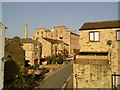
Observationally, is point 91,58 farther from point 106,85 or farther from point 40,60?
point 40,60

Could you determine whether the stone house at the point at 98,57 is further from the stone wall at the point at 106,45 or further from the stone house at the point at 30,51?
the stone house at the point at 30,51

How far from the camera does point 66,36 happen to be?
4947cm

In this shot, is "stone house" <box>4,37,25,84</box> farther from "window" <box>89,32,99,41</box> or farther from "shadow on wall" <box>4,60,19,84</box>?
"window" <box>89,32,99,41</box>

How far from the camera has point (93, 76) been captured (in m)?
10.9

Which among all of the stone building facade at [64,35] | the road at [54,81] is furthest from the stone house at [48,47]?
the road at [54,81]

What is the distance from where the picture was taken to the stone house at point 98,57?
10773 mm

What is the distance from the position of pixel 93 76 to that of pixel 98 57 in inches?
86.9

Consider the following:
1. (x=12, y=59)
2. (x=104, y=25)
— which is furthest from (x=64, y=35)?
(x=104, y=25)

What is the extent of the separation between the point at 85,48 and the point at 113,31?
3.59m

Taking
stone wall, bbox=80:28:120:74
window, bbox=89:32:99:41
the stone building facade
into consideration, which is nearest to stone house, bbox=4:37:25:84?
stone wall, bbox=80:28:120:74

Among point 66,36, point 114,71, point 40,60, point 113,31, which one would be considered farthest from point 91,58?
point 66,36

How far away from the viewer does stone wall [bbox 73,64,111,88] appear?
422 inches

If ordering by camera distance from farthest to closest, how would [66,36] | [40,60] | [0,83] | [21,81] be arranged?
[66,36], [40,60], [21,81], [0,83]

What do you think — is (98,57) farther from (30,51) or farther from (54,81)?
(30,51)
